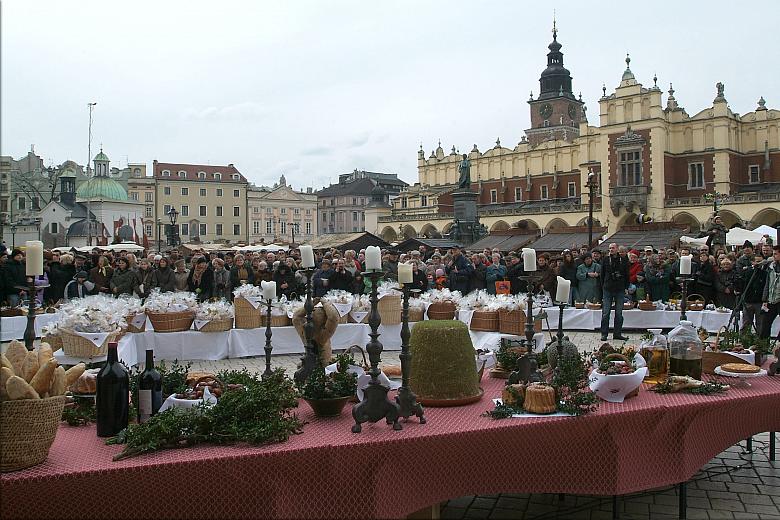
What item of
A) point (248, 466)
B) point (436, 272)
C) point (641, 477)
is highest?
point (436, 272)

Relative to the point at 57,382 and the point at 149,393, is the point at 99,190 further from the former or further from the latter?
the point at 57,382

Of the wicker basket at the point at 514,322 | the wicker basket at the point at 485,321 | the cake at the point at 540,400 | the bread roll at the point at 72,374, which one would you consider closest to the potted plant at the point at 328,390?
the cake at the point at 540,400

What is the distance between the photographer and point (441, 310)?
10820mm

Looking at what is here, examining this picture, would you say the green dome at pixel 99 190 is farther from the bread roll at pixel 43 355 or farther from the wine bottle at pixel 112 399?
the bread roll at pixel 43 355

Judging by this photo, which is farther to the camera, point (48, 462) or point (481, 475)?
point (481, 475)

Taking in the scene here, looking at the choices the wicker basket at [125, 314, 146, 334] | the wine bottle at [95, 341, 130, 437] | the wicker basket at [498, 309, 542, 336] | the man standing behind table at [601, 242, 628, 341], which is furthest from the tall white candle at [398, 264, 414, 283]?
the man standing behind table at [601, 242, 628, 341]

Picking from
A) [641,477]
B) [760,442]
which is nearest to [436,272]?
[760,442]

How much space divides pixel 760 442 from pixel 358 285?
30.7 feet

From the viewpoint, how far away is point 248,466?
3.24 meters

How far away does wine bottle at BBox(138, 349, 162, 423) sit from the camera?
12.5 ft

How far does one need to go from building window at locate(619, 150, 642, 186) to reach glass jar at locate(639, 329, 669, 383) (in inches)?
1964

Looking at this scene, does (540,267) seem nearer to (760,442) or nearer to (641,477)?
(760,442)

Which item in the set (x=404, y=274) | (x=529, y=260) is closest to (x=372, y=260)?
(x=404, y=274)

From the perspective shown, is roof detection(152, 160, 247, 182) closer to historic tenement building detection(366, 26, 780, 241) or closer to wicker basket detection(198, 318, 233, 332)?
historic tenement building detection(366, 26, 780, 241)
